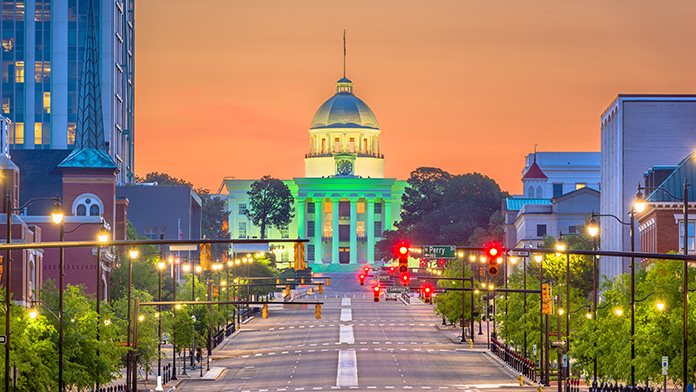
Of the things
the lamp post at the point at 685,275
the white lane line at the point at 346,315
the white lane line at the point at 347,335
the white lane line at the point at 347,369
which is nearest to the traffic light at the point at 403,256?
the lamp post at the point at 685,275

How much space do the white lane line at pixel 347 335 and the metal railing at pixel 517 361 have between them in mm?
14108

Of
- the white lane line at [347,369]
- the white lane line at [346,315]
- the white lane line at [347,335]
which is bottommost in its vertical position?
the white lane line at [346,315]

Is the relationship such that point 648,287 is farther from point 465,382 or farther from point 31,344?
point 31,344

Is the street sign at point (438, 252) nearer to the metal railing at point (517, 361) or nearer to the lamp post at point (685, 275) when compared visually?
the metal railing at point (517, 361)

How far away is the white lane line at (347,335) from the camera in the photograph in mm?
103812

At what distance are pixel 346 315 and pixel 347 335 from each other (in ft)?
104

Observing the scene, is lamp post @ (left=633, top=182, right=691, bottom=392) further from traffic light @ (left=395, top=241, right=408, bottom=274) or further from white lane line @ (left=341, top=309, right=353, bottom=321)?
white lane line @ (left=341, top=309, right=353, bottom=321)

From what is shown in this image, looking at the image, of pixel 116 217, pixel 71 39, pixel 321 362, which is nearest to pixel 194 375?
pixel 321 362

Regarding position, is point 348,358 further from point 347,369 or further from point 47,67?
point 47,67

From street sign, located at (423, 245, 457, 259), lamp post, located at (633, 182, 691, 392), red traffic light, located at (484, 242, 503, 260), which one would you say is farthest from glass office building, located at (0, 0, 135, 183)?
lamp post, located at (633, 182, 691, 392)

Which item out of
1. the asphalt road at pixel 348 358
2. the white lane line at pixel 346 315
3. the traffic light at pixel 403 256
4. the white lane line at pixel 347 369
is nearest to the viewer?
the traffic light at pixel 403 256

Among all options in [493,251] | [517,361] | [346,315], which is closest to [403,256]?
[493,251]

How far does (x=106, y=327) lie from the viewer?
56.8 metres

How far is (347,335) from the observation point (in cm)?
10944
